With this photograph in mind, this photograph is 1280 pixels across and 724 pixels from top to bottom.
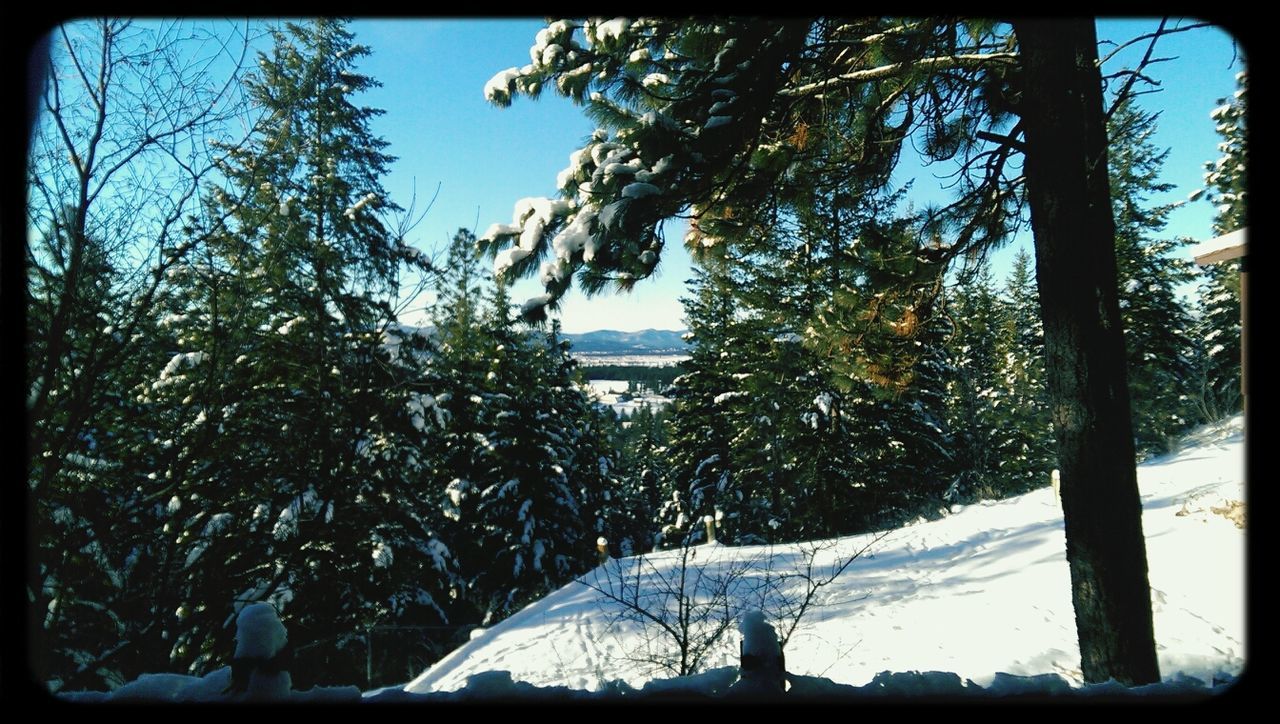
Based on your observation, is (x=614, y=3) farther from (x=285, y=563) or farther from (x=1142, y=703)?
(x=285, y=563)

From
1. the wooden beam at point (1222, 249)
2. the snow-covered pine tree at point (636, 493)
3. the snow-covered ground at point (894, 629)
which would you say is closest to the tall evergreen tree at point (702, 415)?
the snow-covered pine tree at point (636, 493)

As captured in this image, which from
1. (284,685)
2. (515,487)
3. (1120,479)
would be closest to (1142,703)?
(1120,479)

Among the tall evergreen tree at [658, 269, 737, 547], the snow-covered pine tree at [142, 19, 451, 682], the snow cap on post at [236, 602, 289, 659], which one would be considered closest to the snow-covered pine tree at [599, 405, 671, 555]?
the tall evergreen tree at [658, 269, 737, 547]

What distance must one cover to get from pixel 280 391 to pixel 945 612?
7.34 meters

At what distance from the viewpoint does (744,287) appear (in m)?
14.9

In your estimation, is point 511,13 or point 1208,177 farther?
point 1208,177

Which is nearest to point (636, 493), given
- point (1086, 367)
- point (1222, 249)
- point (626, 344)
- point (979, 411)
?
point (979, 411)

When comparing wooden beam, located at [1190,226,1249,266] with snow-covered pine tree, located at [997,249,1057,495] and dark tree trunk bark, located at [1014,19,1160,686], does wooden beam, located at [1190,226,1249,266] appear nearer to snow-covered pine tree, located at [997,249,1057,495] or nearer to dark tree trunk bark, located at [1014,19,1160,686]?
dark tree trunk bark, located at [1014,19,1160,686]

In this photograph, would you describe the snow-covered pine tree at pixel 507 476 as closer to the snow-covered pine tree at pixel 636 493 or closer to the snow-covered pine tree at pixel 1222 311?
the snow-covered pine tree at pixel 636 493

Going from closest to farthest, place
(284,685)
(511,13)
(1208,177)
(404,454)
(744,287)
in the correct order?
(284,685), (511,13), (404,454), (744,287), (1208,177)

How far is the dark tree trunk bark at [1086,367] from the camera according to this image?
3.00m

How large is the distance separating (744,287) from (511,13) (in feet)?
41.1

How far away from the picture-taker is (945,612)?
558 cm

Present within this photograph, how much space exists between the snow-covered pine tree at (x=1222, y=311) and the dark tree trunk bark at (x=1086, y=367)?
525 inches
